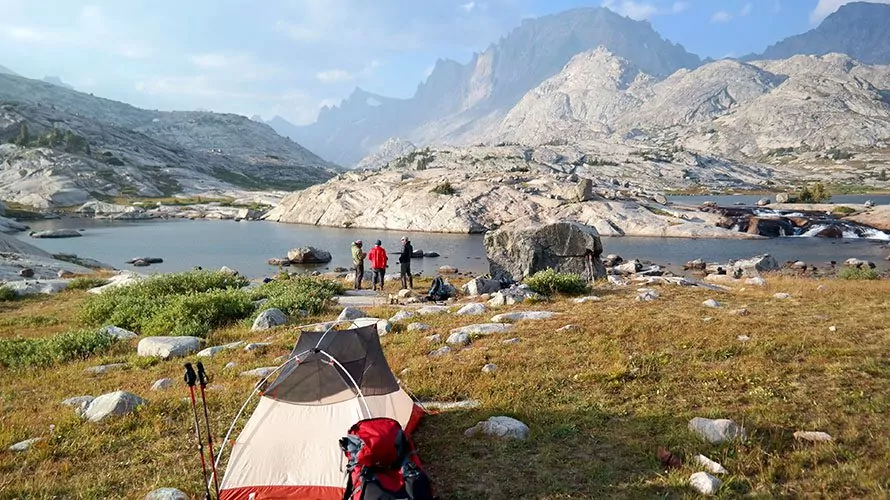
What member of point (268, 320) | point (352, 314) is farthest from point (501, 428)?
point (268, 320)

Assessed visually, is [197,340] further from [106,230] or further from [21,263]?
[106,230]

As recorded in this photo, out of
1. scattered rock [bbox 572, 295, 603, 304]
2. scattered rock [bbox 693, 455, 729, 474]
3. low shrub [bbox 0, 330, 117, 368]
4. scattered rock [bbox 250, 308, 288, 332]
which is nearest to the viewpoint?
scattered rock [bbox 693, 455, 729, 474]

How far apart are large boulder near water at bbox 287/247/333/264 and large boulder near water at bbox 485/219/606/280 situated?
32.1m

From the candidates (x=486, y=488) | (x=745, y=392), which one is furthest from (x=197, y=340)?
(x=745, y=392)

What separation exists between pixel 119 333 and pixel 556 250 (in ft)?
70.1

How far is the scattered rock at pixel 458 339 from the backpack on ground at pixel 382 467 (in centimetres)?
768

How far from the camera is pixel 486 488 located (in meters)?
7.66

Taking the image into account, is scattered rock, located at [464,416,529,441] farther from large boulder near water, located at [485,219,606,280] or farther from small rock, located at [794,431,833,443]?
large boulder near water, located at [485,219,606,280]

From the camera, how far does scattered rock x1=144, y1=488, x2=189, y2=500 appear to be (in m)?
7.57

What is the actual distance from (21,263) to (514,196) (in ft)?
220

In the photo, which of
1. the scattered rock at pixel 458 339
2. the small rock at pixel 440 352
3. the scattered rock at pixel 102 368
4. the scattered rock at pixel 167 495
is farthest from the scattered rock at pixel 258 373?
the scattered rock at pixel 167 495

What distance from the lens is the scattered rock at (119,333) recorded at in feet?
59.9

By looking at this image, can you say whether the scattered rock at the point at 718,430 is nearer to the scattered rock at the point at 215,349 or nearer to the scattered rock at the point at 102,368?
the scattered rock at the point at 215,349

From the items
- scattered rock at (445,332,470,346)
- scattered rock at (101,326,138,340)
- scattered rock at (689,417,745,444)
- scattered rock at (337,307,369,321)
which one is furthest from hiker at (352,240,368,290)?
scattered rock at (689,417,745,444)
